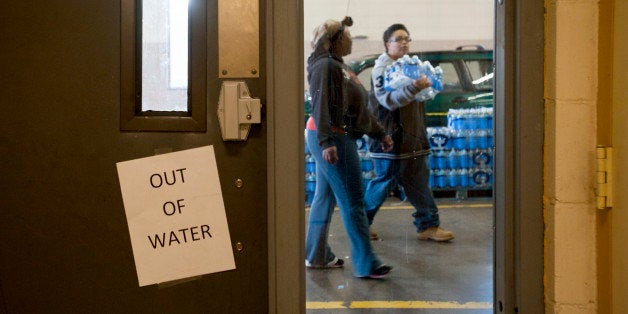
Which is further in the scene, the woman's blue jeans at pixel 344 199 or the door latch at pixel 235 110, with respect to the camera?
the woman's blue jeans at pixel 344 199

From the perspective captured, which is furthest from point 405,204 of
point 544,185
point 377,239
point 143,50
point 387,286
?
point 143,50

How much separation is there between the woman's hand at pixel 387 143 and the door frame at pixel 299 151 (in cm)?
216

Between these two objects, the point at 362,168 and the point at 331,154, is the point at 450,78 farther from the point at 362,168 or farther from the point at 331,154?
the point at 331,154

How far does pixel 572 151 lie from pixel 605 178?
13cm

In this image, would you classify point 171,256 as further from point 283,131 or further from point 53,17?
point 53,17

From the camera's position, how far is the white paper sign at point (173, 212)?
2.22m

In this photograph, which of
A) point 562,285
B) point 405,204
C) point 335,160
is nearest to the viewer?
point 562,285

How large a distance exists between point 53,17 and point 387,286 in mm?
2849

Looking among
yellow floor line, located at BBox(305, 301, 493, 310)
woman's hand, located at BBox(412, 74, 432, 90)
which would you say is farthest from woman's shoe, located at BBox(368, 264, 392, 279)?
woman's hand, located at BBox(412, 74, 432, 90)

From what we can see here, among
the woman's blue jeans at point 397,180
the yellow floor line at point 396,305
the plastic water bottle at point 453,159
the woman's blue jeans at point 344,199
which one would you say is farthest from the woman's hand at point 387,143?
the plastic water bottle at point 453,159

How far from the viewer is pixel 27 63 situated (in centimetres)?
221

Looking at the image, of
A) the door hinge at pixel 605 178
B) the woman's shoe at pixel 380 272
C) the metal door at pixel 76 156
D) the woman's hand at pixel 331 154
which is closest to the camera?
the door hinge at pixel 605 178

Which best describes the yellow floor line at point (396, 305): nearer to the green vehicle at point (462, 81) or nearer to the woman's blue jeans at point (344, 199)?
the woman's blue jeans at point (344, 199)

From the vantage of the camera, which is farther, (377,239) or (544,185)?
(377,239)
